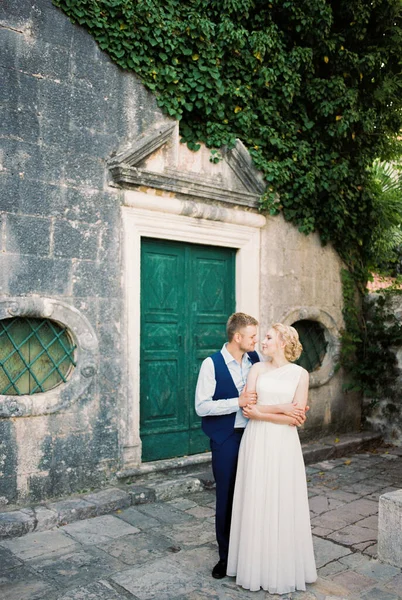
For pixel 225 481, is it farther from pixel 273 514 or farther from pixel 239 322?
pixel 239 322

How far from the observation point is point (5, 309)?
4.51m

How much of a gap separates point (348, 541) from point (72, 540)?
2.06 m

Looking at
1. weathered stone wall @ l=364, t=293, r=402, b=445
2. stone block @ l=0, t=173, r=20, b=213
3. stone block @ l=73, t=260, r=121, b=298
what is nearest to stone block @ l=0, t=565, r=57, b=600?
stone block @ l=73, t=260, r=121, b=298

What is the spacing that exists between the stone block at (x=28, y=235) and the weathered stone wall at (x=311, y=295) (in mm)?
2753

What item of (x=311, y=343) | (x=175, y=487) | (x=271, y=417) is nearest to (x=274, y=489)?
(x=271, y=417)

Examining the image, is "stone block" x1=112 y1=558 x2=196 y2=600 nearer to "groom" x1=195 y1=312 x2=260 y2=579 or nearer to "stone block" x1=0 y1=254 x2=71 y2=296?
"groom" x1=195 y1=312 x2=260 y2=579

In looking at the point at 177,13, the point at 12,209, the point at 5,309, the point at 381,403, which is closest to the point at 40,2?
the point at 177,13

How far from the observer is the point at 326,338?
7.54 meters

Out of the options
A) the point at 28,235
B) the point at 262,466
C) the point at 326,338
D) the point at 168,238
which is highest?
the point at 168,238

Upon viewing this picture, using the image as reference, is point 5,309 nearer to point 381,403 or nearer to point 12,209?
point 12,209

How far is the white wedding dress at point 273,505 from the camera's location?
10.5ft

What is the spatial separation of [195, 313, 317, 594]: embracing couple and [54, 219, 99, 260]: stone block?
2034 mm

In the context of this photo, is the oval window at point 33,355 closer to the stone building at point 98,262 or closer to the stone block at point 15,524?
the stone building at point 98,262

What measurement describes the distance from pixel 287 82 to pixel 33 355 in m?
4.21
